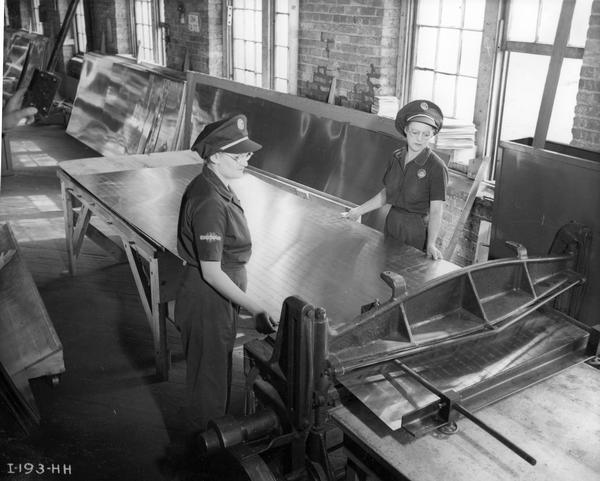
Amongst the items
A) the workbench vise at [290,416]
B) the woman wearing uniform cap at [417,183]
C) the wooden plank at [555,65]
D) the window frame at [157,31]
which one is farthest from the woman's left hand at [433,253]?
the window frame at [157,31]

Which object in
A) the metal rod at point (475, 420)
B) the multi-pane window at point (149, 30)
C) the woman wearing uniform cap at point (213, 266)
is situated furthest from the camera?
the multi-pane window at point (149, 30)

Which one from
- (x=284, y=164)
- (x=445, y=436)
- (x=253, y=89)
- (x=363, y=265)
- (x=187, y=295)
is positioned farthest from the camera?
(x=253, y=89)

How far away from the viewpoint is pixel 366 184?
5.21 m

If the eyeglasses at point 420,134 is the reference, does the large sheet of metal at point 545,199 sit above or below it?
below

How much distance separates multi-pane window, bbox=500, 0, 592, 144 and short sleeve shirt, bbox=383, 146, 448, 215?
3.72 feet

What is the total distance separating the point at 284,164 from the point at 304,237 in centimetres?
250

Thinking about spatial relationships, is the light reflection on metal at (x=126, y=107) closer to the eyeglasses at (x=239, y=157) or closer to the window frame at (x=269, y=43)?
the window frame at (x=269, y=43)

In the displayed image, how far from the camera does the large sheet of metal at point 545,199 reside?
3.32 metres

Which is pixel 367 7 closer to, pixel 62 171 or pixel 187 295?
pixel 62 171

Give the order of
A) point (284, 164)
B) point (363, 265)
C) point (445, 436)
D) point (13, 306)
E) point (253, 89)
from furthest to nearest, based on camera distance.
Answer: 1. point (253, 89)
2. point (284, 164)
3. point (13, 306)
4. point (363, 265)
5. point (445, 436)

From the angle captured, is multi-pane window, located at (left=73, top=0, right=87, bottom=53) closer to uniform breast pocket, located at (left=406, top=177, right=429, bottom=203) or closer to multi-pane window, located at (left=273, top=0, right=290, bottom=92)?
multi-pane window, located at (left=273, top=0, right=290, bottom=92)

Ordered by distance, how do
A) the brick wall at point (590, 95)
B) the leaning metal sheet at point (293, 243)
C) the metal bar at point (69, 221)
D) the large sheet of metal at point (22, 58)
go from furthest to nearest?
the large sheet of metal at point (22, 58), the metal bar at point (69, 221), the brick wall at point (590, 95), the leaning metal sheet at point (293, 243)

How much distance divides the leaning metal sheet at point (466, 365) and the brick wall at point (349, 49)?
3.71 metres

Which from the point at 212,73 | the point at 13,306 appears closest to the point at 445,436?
the point at 13,306
